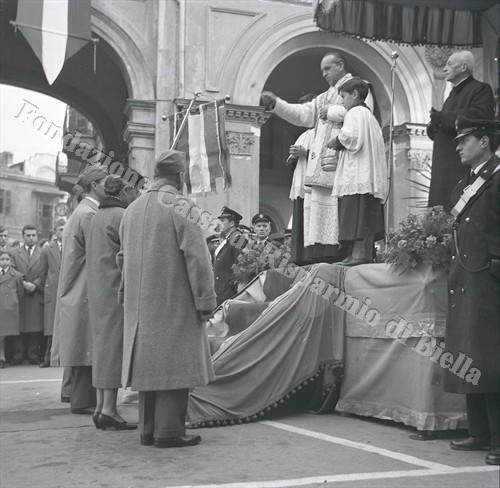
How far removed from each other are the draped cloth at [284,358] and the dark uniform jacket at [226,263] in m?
2.40

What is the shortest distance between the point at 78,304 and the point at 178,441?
2.01 m

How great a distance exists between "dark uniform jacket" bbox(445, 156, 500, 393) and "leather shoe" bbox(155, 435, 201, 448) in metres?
1.66

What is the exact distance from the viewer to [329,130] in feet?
22.5

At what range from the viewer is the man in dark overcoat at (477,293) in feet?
14.2

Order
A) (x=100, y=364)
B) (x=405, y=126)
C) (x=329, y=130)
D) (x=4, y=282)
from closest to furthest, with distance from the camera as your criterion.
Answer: (x=100, y=364)
(x=329, y=130)
(x=4, y=282)
(x=405, y=126)

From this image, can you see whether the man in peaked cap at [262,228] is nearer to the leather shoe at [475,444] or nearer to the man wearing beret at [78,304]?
the man wearing beret at [78,304]

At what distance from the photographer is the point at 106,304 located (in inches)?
224

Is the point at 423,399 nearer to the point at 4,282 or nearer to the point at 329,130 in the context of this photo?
the point at 329,130

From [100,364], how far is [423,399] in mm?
2370

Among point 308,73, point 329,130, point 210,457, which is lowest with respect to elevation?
point 210,457

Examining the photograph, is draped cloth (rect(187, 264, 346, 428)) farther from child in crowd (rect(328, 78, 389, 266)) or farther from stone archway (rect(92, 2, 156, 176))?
stone archway (rect(92, 2, 156, 176))

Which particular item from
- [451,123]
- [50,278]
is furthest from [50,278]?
[451,123]

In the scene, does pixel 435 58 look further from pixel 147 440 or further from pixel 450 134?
pixel 147 440

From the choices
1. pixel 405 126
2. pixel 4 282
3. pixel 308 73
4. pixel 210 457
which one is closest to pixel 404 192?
pixel 405 126
